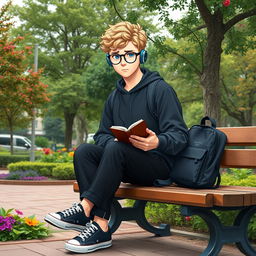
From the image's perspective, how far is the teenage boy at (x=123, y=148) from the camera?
13.5ft

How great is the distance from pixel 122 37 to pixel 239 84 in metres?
25.5

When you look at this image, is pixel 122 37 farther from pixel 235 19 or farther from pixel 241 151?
pixel 235 19

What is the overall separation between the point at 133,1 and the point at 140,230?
30087mm

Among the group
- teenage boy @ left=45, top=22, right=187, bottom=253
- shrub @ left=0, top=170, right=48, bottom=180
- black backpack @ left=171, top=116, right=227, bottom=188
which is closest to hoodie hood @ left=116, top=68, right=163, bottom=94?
teenage boy @ left=45, top=22, right=187, bottom=253

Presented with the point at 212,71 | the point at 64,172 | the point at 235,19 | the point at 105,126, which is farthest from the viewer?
the point at 64,172

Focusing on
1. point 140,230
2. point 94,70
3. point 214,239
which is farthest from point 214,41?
point 94,70

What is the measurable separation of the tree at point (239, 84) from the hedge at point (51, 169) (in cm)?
1460

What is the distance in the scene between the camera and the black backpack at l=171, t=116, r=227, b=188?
13.6ft

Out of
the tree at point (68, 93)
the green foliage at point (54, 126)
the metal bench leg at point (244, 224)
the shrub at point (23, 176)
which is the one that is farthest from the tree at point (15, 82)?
the green foliage at point (54, 126)

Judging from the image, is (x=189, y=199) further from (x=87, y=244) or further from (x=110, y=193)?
(x=87, y=244)

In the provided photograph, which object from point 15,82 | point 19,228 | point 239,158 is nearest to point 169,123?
point 239,158

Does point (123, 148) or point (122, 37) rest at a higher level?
point (122, 37)

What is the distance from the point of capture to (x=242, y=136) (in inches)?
176

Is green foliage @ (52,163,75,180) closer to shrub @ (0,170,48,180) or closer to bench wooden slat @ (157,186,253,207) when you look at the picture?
shrub @ (0,170,48,180)
